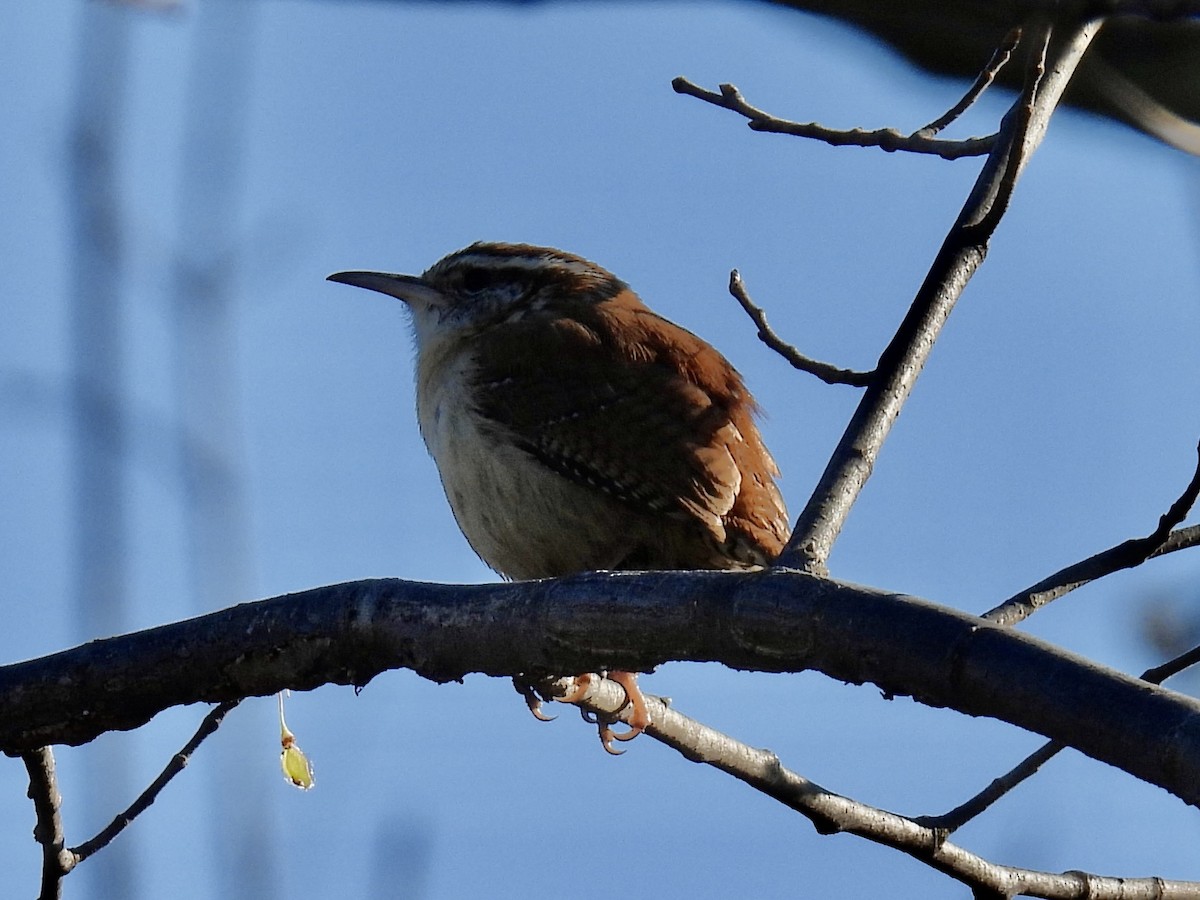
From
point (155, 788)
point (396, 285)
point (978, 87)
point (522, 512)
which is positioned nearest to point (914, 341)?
point (978, 87)

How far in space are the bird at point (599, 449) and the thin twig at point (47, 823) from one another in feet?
4.59

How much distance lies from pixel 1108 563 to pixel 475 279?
3.19 m

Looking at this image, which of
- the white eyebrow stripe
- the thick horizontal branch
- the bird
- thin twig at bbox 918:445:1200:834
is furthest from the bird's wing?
the thick horizontal branch

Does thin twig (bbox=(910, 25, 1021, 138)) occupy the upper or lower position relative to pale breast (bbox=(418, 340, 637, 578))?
upper

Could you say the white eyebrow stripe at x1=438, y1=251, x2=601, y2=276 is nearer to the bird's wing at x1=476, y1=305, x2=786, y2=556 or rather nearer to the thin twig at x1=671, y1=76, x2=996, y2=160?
the bird's wing at x1=476, y1=305, x2=786, y2=556

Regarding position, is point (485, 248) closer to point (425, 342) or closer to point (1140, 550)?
point (425, 342)

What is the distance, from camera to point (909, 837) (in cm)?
326

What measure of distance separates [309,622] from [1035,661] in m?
1.42

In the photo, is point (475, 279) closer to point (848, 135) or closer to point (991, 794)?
point (848, 135)

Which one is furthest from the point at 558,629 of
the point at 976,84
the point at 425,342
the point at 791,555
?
the point at 425,342

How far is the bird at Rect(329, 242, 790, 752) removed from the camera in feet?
14.1

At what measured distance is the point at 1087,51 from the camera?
3883 mm

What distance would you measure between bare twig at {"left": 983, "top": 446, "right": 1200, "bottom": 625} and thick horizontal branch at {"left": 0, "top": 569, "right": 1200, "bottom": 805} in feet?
1.97

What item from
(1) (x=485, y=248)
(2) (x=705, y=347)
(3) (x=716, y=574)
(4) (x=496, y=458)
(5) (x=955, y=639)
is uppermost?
(1) (x=485, y=248)
